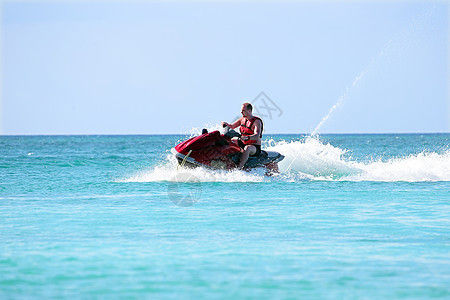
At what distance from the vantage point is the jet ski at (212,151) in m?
11.1

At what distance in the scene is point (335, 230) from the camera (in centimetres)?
653

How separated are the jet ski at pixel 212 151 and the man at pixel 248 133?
13 cm

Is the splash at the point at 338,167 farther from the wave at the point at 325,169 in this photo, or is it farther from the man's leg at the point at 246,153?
the man's leg at the point at 246,153

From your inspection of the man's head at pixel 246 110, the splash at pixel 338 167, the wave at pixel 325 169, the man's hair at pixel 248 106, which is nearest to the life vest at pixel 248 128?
the man's head at pixel 246 110

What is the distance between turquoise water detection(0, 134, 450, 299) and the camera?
4.41m

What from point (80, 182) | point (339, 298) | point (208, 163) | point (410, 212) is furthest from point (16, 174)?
point (339, 298)

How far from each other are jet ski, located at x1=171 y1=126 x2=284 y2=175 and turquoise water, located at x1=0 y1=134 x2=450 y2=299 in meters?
0.35

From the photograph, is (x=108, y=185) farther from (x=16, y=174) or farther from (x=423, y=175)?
(x=423, y=175)

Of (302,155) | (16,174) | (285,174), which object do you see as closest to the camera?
(285,174)

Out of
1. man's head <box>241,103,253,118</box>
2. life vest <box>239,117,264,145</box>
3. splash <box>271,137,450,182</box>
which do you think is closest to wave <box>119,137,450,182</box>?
splash <box>271,137,450,182</box>

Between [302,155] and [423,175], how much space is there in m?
2.76

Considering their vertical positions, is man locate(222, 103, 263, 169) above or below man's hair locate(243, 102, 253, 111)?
below

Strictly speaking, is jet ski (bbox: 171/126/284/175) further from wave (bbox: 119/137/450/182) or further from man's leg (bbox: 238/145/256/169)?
wave (bbox: 119/137/450/182)

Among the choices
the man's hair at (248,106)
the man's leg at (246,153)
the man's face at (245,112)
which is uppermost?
the man's hair at (248,106)
